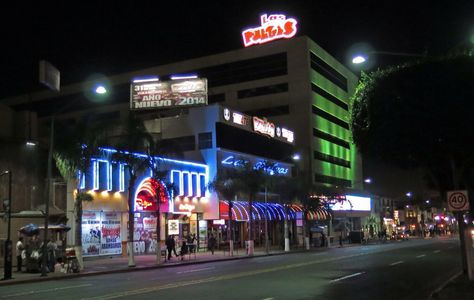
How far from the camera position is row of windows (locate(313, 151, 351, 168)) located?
283ft

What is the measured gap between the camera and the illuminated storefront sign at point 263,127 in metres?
60.6

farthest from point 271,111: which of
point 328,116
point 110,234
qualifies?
point 110,234

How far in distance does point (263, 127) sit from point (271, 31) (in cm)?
2868

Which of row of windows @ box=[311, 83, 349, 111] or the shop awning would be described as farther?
row of windows @ box=[311, 83, 349, 111]

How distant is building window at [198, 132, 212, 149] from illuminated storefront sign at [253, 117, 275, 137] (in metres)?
7.63

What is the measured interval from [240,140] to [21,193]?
2700 cm

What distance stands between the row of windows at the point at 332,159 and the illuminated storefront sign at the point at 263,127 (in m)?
21.9

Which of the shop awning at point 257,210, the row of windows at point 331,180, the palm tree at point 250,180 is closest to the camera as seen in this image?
the palm tree at point 250,180

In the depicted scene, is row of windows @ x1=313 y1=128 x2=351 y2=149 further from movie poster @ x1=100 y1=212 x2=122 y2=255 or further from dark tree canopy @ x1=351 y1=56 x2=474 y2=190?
dark tree canopy @ x1=351 y1=56 x2=474 y2=190

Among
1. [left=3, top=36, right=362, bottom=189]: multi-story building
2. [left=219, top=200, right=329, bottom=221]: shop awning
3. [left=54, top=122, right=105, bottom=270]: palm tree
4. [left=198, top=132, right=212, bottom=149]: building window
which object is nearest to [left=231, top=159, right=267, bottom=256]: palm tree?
[left=219, top=200, right=329, bottom=221]: shop awning

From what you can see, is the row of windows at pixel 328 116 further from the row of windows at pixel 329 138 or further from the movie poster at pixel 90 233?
the movie poster at pixel 90 233

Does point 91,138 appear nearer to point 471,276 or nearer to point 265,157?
point 471,276

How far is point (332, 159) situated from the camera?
93125mm

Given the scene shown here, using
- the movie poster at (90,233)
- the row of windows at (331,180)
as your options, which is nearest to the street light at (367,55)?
the movie poster at (90,233)
